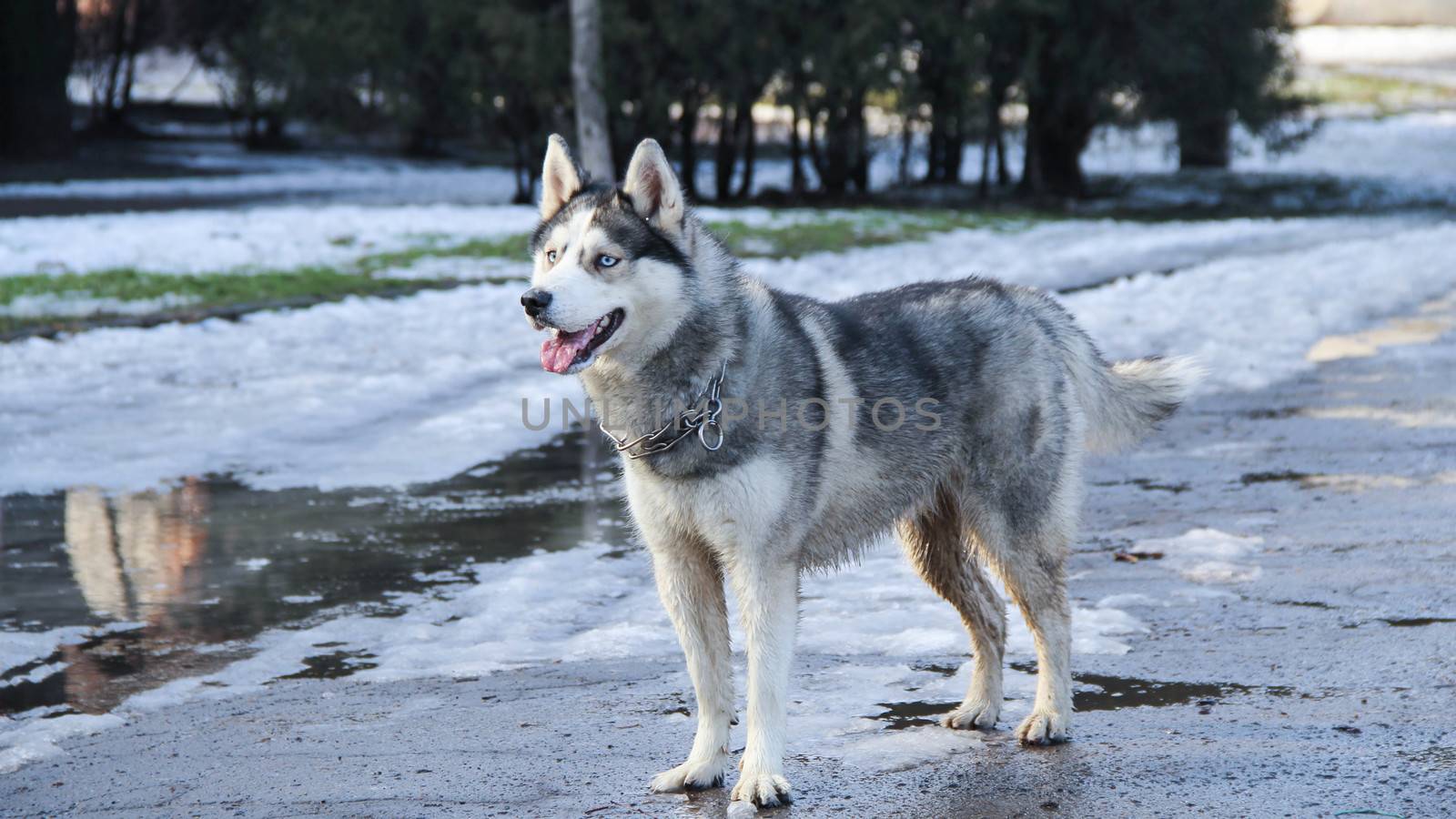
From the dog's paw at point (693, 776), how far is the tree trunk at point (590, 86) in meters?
A: 20.3

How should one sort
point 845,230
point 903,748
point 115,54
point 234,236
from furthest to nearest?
point 115,54 → point 845,230 → point 234,236 → point 903,748

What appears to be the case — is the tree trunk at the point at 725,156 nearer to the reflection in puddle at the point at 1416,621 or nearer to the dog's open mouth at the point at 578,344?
the reflection in puddle at the point at 1416,621

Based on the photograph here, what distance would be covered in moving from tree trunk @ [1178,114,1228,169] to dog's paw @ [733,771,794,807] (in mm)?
29095

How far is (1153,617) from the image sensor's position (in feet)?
19.0

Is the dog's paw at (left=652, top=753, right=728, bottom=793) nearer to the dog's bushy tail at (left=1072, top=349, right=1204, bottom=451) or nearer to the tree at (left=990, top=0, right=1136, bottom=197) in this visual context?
the dog's bushy tail at (left=1072, top=349, right=1204, bottom=451)

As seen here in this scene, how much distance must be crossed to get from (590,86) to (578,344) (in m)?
21.1

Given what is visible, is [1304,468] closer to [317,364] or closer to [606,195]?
[606,195]

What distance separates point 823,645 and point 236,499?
13.0 feet

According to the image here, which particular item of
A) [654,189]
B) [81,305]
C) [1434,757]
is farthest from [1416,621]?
[81,305]

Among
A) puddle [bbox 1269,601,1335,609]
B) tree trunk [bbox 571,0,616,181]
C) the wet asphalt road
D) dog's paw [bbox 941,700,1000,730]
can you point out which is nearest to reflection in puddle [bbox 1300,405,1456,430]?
the wet asphalt road

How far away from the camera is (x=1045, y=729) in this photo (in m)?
Result: 4.60

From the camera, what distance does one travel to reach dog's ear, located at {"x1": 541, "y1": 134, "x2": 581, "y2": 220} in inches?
176

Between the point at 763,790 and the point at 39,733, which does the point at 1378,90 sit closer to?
the point at 763,790

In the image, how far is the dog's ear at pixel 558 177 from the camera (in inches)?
A: 176
